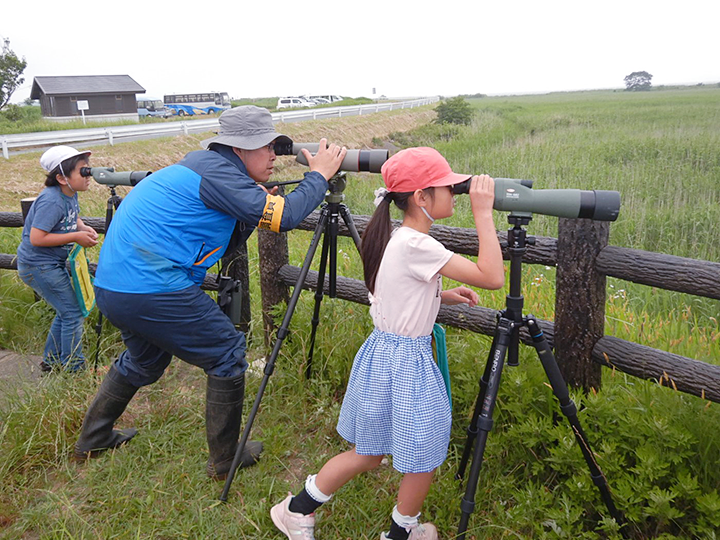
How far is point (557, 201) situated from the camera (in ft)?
6.55

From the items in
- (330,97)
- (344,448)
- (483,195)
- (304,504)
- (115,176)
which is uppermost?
(330,97)

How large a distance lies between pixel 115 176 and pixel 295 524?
105 inches

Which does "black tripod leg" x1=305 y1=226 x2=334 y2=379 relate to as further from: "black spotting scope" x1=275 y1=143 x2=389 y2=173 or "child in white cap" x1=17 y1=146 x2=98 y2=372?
"child in white cap" x1=17 y1=146 x2=98 y2=372

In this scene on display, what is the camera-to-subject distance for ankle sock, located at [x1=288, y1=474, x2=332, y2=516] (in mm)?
2303

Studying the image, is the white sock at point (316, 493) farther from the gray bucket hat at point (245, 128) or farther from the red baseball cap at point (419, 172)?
the gray bucket hat at point (245, 128)

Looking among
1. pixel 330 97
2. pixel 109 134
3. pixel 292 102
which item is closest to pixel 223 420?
pixel 109 134

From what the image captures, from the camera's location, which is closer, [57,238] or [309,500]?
[309,500]

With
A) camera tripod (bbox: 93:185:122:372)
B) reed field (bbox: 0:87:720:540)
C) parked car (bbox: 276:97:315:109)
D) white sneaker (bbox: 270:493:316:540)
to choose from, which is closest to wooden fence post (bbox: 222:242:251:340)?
reed field (bbox: 0:87:720:540)

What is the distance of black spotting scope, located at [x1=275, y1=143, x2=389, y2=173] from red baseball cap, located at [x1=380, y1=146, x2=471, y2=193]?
0.48m

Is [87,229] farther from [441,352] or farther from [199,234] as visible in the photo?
[441,352]

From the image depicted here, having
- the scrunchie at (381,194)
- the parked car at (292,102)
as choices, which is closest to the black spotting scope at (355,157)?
the scrunchie at (381,194)

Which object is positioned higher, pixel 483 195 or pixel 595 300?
pixel 483 195

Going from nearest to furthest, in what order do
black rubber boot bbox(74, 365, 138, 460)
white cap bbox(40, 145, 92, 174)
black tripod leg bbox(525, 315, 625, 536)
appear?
1. black tripod leg bbox(525, 315, 625, 536)
2. black rubber boot bbox(74, 365, 138, 460)
3. white cap bbox(40, 145, 92, 174)

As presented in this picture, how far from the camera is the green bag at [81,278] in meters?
4.06
